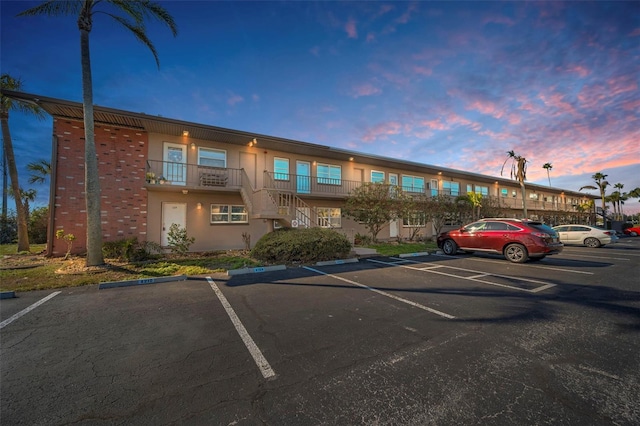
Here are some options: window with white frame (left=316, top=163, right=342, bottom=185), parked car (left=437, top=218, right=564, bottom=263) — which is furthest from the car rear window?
window with white frame (left=316, top=163, right=342, bottom=185)

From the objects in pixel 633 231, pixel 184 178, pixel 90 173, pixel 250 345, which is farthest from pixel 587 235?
pixel 90 173

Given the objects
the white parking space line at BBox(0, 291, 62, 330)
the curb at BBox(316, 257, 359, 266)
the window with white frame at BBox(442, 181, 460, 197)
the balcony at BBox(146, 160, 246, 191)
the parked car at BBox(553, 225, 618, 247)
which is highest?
the window with white frame at BBox(442, 181, 460, 197)

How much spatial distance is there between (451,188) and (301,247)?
66.3 ft

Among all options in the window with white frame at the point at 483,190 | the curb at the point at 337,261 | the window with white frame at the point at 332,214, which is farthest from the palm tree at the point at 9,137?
the window with white frame at the point at 483,190

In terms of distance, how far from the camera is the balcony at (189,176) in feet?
37.2

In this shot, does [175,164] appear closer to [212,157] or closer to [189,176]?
[189,176]

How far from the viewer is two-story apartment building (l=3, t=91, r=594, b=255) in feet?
34.6

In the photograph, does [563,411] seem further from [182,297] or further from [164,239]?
[164,239]

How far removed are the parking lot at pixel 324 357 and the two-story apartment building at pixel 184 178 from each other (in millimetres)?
6538

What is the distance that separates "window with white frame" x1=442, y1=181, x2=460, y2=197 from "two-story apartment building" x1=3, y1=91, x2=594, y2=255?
1006 cm

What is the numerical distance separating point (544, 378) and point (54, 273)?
1128cm

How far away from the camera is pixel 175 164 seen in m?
12.3

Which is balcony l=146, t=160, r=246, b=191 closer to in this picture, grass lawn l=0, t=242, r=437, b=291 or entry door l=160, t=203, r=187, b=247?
entry door l=160, t=203, r=187, b=247

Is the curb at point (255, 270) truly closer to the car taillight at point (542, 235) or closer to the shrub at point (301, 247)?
the shrub at point (301, 247)
